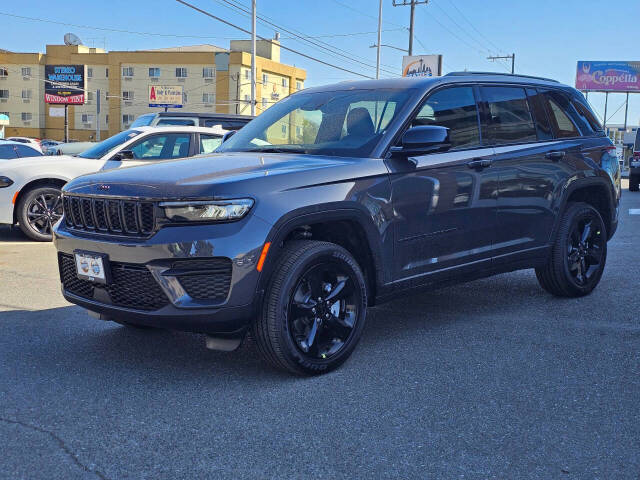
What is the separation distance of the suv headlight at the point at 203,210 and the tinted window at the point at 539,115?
10.1 ft

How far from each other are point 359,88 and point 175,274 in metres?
2.24

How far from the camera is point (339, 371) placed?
4.28 metres

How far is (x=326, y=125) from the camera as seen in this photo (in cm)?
499

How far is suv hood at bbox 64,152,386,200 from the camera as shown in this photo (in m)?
3.79

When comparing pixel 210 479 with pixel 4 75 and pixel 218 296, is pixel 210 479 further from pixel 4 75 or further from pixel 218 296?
pixel 4 75

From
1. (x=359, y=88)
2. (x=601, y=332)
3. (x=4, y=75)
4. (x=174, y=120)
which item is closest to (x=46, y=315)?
(x=359, y=88)

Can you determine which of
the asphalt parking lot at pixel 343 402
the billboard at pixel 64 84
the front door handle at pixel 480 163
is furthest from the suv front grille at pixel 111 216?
the billboard at pixel 64 84

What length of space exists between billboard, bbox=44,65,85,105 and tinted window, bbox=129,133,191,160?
214 feet

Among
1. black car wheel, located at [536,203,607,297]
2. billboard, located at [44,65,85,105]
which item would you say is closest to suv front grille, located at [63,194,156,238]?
black car wheel, located at [536,203,607,297]

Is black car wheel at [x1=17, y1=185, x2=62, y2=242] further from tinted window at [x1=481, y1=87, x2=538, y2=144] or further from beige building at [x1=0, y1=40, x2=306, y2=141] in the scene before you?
beige building at [x1=0, y1=40, x2=306, y2=141]

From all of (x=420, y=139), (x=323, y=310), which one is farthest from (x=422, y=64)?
(x=323, y=310)

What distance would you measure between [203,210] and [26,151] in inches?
433

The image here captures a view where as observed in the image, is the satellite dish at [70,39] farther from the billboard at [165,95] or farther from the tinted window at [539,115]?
the tinted window at [539,115]

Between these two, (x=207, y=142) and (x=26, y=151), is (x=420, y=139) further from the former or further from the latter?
(x=26, y=151)
